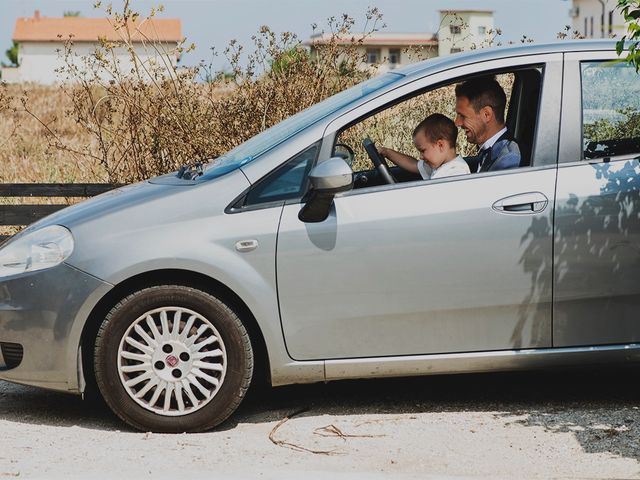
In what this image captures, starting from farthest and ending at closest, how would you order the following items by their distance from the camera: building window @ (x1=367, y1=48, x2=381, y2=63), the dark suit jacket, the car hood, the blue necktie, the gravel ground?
building window @ (x1=367, y1=48, x2=381, y2=63) < the blue necktie < the dark suit jacket < the car hood < the gravel ground

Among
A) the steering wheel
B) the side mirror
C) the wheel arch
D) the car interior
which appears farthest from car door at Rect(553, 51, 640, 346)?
the wheel arch

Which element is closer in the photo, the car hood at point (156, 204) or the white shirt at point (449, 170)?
the car hood at point (156, 204)

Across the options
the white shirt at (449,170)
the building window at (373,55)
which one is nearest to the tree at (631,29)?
the white shirt at (449,170)

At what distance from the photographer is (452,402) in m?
6.18

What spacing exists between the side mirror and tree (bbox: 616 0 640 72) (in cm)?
148

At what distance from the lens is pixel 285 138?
5.77 metres

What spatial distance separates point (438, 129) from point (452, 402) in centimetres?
149

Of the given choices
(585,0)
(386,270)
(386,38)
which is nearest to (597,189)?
(386,270)

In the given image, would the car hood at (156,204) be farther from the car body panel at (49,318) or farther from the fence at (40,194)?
the fence at (40,194)

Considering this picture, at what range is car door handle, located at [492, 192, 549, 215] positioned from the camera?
5.53m

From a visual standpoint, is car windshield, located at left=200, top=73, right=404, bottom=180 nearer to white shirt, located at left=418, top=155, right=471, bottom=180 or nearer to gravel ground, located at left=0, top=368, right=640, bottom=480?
white shirt, located at left=418, top=155, right=471, bottom=180

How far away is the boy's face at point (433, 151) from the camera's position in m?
5.98

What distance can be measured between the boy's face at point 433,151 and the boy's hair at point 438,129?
22mm

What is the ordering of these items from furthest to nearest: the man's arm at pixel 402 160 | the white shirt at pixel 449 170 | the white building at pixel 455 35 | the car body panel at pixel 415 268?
the white building at pixel 455 35 → the man's arm at pixel 402 160 → the white shirt at pixel 449 170 → the car body panel at pixel 415 268
